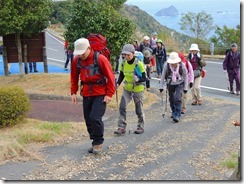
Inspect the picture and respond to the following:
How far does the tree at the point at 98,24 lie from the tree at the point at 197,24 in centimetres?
1740

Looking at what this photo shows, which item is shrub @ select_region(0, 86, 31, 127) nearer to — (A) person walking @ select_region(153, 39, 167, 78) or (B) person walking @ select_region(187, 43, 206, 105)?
(B) person walking @ select_region(187, 43, 206, 105)

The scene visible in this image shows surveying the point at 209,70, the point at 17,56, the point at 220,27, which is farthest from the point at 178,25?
the point at 17,56

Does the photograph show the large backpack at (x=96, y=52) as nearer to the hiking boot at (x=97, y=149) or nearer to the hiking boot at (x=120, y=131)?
the hiking boot at (x=97, y=149)

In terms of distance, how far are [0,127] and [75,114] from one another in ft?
6.38

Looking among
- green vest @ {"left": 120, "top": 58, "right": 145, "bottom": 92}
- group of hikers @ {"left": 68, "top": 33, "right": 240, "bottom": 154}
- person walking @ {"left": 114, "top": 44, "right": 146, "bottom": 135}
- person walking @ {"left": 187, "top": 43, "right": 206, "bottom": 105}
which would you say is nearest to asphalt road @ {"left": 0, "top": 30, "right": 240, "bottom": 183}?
person walking @ {"left": 114, "top": 44, "right": 146, "bottom": 135}

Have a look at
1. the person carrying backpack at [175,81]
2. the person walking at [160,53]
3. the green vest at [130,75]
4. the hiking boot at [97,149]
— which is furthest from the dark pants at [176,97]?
the person walking at [160,53]

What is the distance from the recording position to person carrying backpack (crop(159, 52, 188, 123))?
8586mm

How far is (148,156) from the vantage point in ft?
20.1

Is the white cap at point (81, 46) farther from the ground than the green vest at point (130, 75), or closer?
farther from the ground

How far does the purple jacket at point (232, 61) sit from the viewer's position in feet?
41.6

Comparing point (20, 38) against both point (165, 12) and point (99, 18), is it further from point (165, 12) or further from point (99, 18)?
point (165, 12)

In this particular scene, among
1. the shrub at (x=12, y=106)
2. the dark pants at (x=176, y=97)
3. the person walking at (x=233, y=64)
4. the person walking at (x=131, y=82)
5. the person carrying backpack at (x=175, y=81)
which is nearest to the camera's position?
the person walking at (x=131, y=82)

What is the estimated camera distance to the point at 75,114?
958 cm

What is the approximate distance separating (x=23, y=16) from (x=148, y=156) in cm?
789
